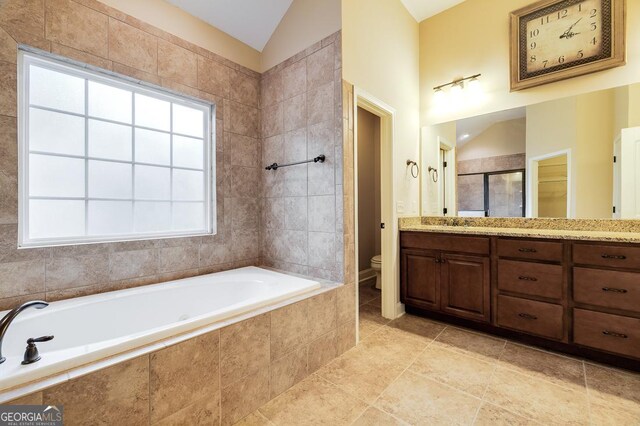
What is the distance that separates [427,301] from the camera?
2484 mm

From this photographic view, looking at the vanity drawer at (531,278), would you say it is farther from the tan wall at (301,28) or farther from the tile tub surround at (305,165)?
the tan wall at (301,28)

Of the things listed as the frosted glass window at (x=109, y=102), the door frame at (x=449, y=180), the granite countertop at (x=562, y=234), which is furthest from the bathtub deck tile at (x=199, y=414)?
the door frame at (x=449, y=180)

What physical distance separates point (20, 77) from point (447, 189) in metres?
3.34

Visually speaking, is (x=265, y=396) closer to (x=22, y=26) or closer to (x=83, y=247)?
(x=83, y=247)

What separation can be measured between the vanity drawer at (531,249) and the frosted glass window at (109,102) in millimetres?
2975

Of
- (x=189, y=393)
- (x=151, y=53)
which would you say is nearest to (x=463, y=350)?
(x=189, y=393)

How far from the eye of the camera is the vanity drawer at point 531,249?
1878 millimetres

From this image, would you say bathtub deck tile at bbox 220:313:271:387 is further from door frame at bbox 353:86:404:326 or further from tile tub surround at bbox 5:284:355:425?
door frame at bbox 353:86:404:326

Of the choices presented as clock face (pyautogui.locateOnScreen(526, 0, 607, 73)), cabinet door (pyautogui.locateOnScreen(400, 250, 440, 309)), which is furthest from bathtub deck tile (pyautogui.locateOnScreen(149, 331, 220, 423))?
clock face (pyautogui.locateOnScreen(526, 0, 607, 73))

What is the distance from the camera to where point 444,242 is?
2.38 metres

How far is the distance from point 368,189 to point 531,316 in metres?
2.47

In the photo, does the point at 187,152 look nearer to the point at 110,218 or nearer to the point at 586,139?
the point at 110,218

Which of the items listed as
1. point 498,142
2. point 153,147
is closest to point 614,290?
point 498,142

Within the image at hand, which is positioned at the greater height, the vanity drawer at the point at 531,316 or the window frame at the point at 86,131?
the window frame at the point at 86,131
